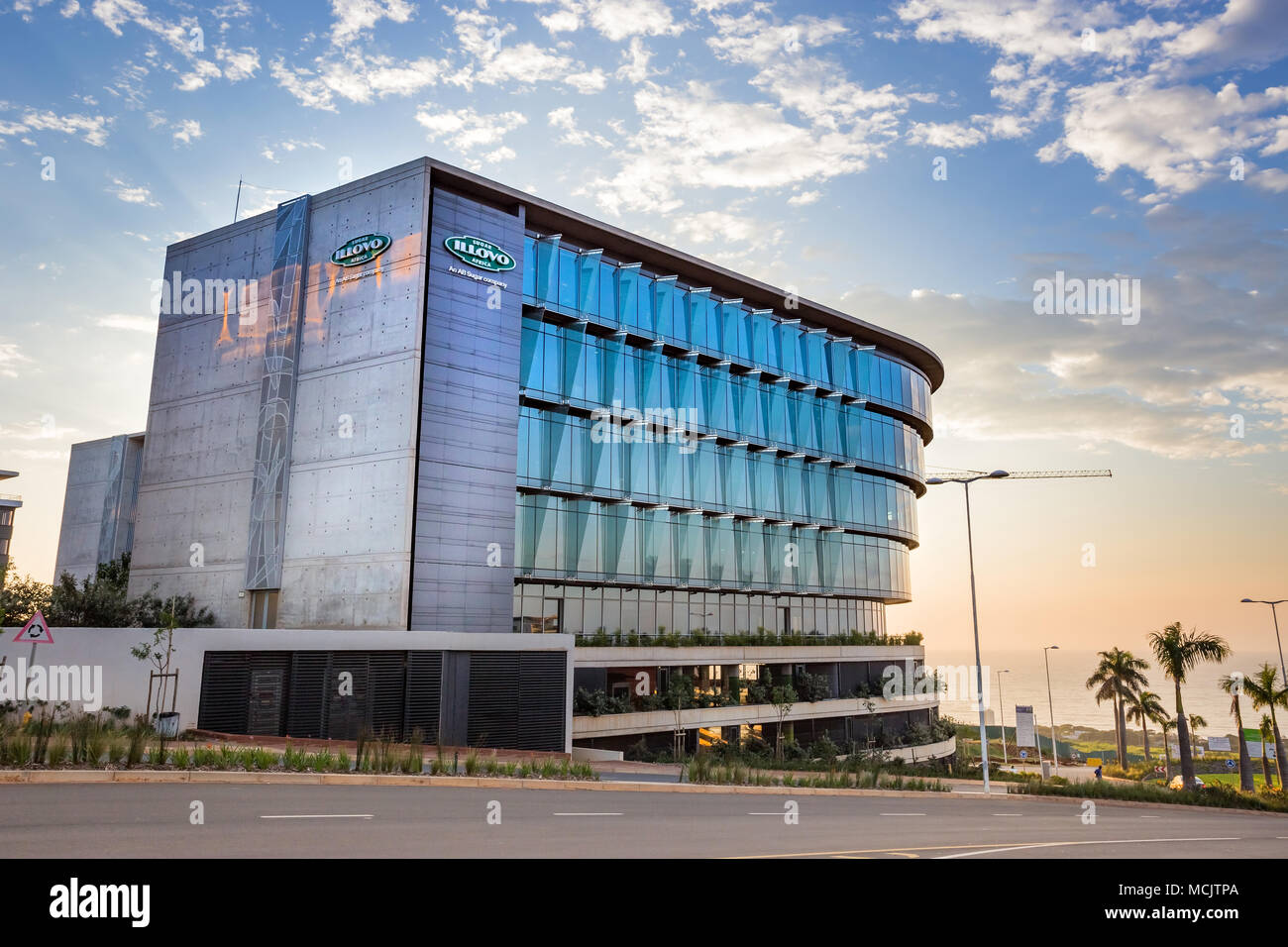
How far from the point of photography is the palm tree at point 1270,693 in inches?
1842

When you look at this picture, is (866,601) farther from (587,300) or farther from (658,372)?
(587,300)

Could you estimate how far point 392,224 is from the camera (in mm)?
38031

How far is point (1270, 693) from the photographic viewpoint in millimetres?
47469

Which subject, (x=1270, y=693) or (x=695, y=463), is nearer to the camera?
(x=1270, y=693)

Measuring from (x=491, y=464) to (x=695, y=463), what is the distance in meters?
14.9

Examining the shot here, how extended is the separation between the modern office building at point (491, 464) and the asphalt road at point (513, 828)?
13.5 metres

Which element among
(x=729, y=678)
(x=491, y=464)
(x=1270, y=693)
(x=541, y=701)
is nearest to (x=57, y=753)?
(x=541, y=701)

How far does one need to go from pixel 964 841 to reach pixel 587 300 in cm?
3462

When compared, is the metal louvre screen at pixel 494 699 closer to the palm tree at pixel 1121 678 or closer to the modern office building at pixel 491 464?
the modern office building at pixel 491 464

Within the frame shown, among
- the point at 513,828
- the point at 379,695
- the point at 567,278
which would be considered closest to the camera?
the point at 513,828

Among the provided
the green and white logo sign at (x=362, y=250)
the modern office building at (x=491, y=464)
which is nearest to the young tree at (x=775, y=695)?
the modern office building at (x=491, y=464)

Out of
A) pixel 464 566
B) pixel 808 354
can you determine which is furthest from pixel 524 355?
pixel 808 354

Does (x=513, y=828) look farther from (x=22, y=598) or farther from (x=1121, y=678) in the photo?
(x=1121, y=678)
